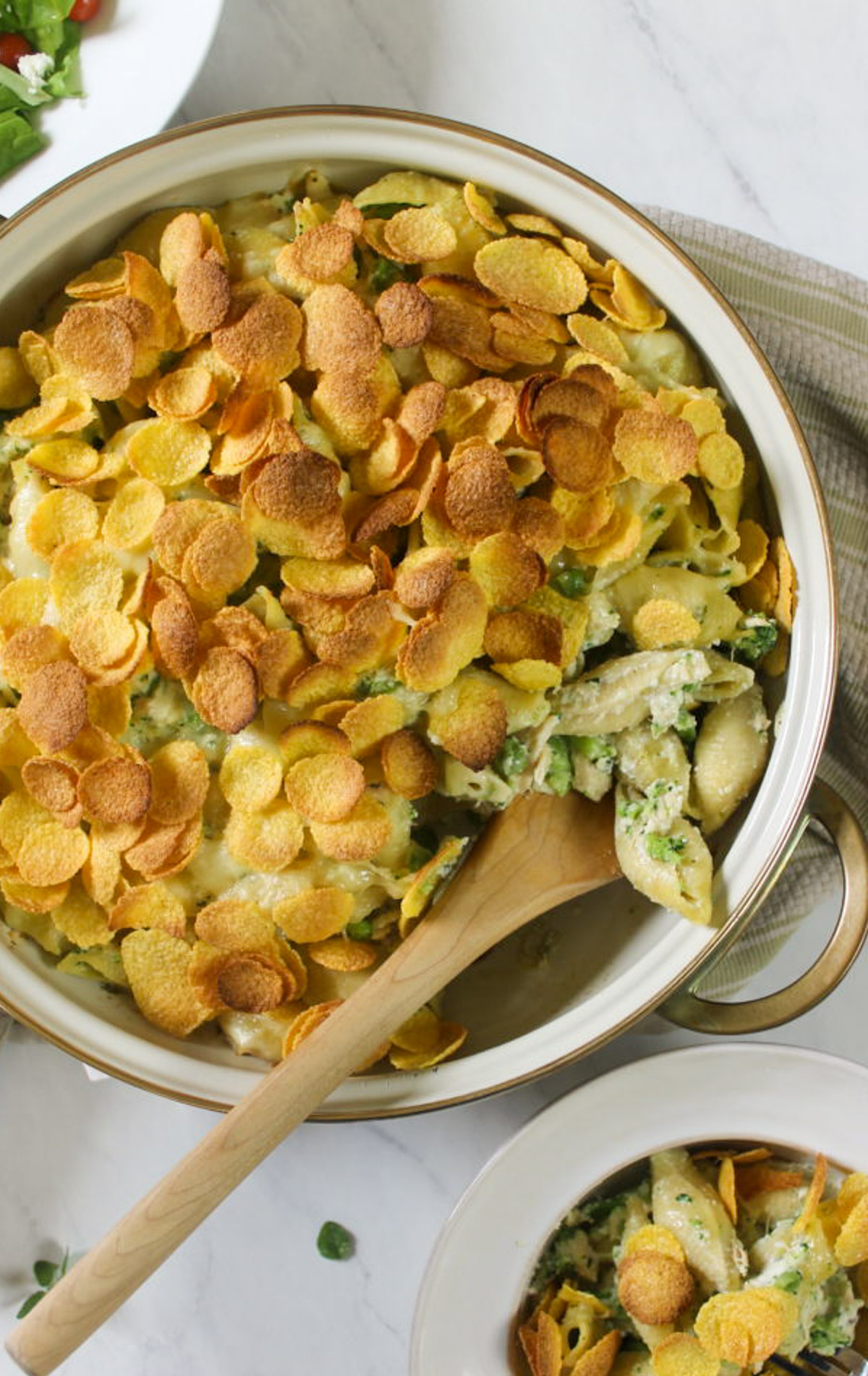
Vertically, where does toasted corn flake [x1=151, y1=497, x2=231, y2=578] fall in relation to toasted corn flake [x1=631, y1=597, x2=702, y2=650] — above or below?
above

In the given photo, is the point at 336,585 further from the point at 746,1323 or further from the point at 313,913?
the point at 746,1323

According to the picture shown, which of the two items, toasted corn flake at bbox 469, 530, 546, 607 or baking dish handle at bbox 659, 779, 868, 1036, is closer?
toasted corn flake at bbox 469, 530, 546, 607

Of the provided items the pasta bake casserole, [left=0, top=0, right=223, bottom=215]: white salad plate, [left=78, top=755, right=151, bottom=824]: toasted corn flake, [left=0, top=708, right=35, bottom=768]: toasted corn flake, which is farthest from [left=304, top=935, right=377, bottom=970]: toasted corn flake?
[left=0, top=0, right=223, bottom=215]: white salad plate

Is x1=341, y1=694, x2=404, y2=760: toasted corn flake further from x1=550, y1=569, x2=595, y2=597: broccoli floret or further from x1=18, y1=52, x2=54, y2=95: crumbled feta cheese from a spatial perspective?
x1=18, y1=52, x2=54, y2=95: crumbled feta cheese

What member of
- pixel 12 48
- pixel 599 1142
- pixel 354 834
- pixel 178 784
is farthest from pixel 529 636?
pixel 12 48

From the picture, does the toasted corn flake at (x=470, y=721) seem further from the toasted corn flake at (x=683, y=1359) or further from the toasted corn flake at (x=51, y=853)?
the toasted corn flake at (x=683, y=1359)

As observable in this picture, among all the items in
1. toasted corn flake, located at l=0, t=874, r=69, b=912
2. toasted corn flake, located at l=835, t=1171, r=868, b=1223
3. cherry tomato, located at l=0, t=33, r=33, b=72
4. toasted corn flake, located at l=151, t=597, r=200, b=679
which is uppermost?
cherry tomato, located at l=0, t=33, r=33, b=72
